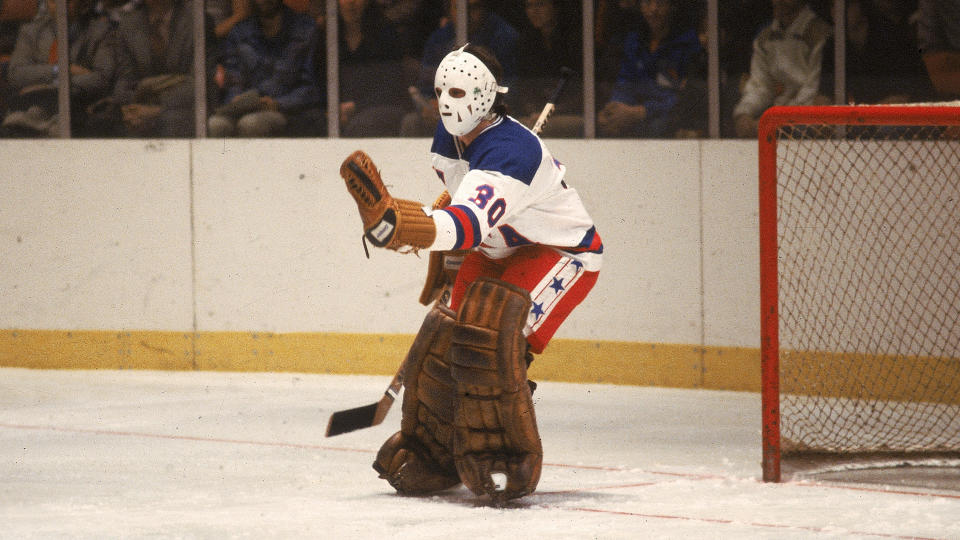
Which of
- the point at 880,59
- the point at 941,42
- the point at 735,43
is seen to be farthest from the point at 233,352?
the point at 941,42

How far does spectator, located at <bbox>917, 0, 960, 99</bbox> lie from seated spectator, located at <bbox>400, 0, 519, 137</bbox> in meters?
1.85

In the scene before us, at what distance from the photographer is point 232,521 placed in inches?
147

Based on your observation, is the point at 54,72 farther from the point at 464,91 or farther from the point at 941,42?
the point at 941,42

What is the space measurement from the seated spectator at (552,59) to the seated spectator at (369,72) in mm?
626

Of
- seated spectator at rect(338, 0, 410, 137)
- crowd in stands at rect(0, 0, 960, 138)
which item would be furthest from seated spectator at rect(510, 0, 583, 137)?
seated spectator at rect(338, 0, 410, 137)

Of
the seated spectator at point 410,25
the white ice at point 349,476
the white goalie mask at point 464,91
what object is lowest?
the white ice at point 349,476

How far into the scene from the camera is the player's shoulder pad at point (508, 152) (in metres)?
3.77

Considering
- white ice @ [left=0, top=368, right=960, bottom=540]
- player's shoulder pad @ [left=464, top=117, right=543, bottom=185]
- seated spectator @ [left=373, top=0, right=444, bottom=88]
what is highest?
seated spectator @ [left=373, top=0, right=444, bottom=88]

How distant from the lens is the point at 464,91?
12.7 ft

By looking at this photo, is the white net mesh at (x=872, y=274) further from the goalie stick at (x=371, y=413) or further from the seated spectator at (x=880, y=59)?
the goalie stick at (x=371, y=413)

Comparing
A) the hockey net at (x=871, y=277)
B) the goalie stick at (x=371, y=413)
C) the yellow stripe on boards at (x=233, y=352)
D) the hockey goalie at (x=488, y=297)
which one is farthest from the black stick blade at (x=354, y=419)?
the yellow stripe on boards at (x=233, y=352)

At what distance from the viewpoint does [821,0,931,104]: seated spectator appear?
603 centimetres

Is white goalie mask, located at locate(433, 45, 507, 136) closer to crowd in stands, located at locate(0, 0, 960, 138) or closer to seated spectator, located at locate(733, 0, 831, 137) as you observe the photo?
crowd in stands, located at locate(0, 0, 960, 138)

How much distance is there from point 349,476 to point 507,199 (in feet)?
3.85
